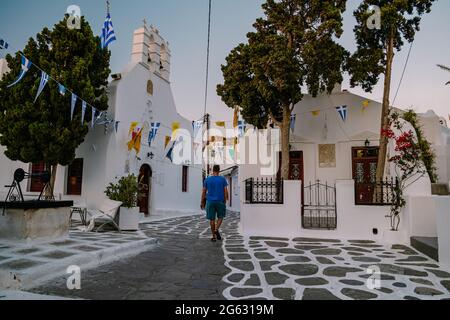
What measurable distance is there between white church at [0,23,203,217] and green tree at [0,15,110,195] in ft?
4.30

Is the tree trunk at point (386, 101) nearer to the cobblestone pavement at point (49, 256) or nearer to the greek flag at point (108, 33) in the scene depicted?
the cobblestone pavement at point (49, 256)

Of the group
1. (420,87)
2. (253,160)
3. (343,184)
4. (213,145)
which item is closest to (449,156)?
(420,87)

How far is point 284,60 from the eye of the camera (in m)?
8.32

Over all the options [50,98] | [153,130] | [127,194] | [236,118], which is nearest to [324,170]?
[236,118]

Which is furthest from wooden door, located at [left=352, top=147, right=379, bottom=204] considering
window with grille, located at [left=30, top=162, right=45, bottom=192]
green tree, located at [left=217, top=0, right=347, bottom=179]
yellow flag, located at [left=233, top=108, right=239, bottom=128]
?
window with grille, located at [left=30, top=162, right=45, bottom=192]

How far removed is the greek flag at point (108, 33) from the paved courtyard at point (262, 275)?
6.90 m

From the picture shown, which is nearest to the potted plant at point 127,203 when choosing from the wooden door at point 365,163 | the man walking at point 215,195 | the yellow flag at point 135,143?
the man walking at point 215,195

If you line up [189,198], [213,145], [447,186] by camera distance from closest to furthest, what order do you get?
[447,186]
[189,198]
[213,145]

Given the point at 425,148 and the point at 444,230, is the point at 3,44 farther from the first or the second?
the point at 425,148

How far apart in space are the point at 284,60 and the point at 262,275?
6.22 m

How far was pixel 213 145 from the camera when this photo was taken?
2459 centimetres

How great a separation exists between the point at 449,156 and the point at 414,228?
6.27m

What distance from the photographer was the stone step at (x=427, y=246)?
17.2 feet
